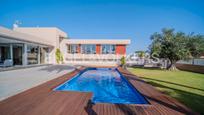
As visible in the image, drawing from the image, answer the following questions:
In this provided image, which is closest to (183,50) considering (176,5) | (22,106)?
(176,5)

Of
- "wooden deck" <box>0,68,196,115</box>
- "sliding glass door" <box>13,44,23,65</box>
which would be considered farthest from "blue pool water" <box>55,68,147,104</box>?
"sliding glass door" <box>13,44,23,65</box>

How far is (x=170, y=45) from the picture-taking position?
14.5 meters

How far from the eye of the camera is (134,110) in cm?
355

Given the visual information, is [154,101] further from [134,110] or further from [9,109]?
[9,109]

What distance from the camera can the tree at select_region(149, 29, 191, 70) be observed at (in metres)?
14.0

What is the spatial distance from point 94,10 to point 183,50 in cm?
1597

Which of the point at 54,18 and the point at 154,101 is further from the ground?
the point at 54,18

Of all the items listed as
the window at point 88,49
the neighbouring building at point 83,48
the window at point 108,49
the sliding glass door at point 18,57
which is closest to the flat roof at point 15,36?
the sliding glass door at point 18,57

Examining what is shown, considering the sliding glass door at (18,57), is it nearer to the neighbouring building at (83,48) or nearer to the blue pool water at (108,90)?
the neighbouring building at (83,48)

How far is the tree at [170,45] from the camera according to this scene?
1402 centimetres

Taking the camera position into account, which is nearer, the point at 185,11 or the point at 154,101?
the point at 154,101

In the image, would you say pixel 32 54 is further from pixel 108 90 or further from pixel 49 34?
Result: pixel 108 90

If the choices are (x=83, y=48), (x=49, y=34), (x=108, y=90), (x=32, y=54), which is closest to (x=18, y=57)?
(x=32, y=54)

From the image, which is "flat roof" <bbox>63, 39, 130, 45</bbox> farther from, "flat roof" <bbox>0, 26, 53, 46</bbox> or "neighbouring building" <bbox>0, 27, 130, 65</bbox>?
"flat roof" <bbox>0, 26, 53, 46</bbox>
